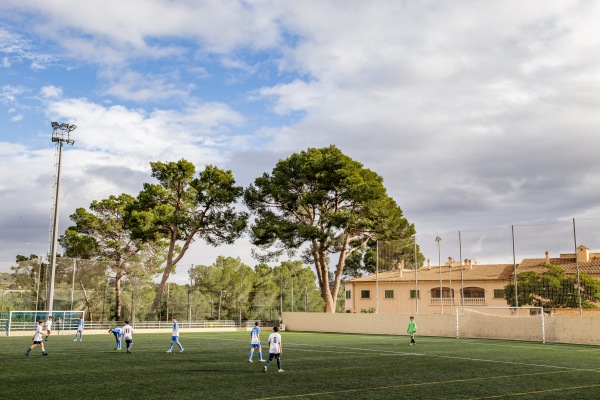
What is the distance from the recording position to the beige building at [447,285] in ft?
132

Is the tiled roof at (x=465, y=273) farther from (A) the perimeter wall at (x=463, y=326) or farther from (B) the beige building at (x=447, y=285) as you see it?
(A) the perimeter wall at (x=463, y=326)

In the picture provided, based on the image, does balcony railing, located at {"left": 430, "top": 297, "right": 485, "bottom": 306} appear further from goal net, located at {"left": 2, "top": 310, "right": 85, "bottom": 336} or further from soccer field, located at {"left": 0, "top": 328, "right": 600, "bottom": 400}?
goal net, located at {"left": 2, "top": 310, "right": 85, "bottom": 336}

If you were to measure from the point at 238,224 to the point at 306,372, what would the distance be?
38293 mm

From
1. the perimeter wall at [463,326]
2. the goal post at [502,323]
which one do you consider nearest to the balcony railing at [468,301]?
the perimeter wall at [463,326]

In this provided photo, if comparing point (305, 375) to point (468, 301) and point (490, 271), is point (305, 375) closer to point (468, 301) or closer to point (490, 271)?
point (468, 301)

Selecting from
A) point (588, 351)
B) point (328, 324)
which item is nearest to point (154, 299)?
point (328, 324)

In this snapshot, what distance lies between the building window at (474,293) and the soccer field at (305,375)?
97.2 ft

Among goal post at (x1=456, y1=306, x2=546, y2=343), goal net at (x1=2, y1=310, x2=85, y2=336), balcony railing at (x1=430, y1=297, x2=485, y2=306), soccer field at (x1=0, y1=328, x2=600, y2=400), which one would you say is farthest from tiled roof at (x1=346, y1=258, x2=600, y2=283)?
goal net at (x1=2, y1=310, x2=85, y2=336)

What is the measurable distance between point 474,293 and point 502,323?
17033 millimetres

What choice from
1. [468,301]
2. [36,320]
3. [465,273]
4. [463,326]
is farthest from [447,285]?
[36,320]

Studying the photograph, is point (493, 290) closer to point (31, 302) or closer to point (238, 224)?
point (238, 224)

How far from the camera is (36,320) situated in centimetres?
4453

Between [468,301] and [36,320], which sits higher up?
[468,301]

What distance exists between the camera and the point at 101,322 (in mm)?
50188
